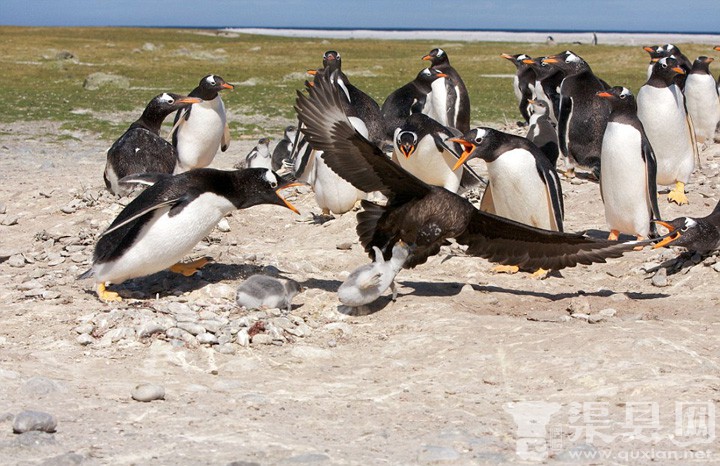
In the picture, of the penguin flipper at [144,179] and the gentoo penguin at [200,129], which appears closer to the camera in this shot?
the penguin flipper at [144,179]

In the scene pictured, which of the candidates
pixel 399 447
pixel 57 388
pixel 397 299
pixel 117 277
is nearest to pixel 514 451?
pixel 399 447

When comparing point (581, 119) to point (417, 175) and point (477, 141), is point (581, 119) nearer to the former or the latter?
point (417, 175)

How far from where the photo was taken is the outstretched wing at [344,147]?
603 centimetres

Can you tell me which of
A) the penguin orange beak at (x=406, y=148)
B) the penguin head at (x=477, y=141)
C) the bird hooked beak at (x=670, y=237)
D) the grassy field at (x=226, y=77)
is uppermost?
the penguin head at (x=477, y=141)

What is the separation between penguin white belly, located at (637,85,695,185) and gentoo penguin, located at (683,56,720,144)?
342 cm

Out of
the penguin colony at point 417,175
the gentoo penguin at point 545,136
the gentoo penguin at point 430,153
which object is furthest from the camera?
the gentoo penguin at point 545,136

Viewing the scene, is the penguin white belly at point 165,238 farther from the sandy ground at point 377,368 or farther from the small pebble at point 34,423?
the small pebble at point 34,423

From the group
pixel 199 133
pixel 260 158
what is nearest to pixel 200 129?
pixel 199 133

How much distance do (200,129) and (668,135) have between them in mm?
4693

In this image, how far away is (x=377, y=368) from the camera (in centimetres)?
500

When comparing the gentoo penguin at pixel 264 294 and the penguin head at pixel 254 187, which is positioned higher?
the penguin head at pixel 254 187

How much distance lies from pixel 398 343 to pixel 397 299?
90 centimetres

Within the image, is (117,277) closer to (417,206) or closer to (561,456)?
(417,206)

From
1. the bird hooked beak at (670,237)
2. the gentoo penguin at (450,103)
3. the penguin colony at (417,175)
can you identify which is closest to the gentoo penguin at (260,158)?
the penguin colony at (417,175)
